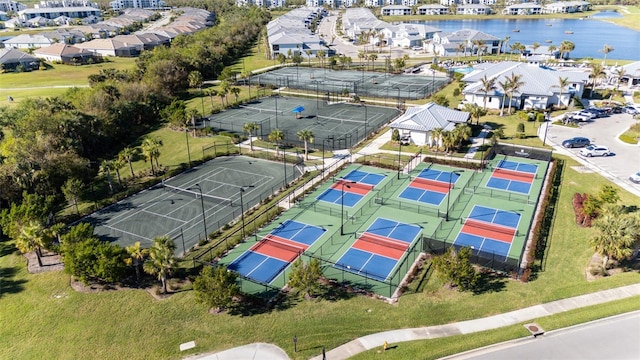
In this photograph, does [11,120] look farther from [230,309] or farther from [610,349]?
[610,349]

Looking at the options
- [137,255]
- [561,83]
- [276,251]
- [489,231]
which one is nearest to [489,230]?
[489,231]

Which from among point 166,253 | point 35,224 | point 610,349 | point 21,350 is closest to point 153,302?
point 166,253

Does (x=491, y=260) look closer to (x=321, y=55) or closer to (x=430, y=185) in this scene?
(x=430, y=185)

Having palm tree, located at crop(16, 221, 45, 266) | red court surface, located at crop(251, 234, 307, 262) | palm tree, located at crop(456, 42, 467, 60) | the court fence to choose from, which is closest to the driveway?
the court fence

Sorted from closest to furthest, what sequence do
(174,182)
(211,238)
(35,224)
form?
(35,224)
(211,238)
(174,182)

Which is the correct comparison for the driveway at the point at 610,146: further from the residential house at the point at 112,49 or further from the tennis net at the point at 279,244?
the residential house at the point at 112,49

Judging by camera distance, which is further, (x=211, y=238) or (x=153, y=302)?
(x=211, y=238)

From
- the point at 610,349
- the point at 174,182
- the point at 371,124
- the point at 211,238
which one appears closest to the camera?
the point at 610,349
